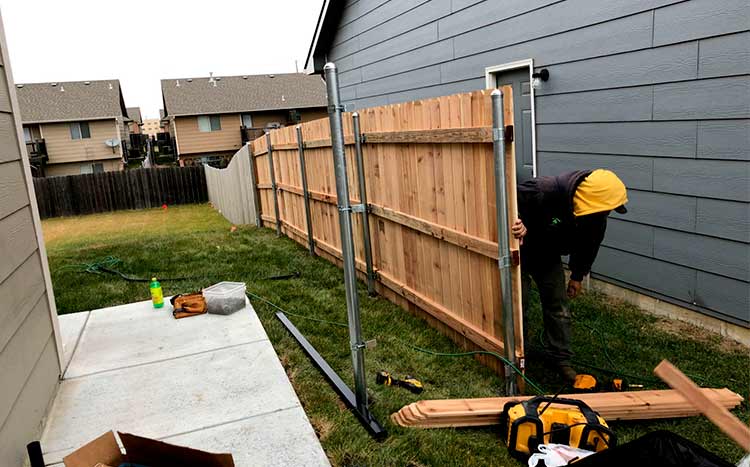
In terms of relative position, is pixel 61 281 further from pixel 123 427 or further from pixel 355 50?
pixel 355 50

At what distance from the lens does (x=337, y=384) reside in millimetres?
3824

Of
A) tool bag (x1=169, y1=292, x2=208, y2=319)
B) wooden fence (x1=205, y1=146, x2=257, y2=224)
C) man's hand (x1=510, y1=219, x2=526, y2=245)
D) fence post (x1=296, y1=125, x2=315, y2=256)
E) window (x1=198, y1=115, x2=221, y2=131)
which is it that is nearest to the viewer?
man's hand (x1=510, y1=219, x2=526, y2=245)

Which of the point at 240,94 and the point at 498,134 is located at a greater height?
the point at 240,94

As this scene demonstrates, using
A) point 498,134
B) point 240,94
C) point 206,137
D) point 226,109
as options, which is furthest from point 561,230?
point 240,94

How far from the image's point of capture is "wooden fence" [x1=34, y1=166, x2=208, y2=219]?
22516mm

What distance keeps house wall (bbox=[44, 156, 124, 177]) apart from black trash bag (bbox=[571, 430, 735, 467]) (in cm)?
3774

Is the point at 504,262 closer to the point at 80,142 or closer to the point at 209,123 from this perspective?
the point at 209,123

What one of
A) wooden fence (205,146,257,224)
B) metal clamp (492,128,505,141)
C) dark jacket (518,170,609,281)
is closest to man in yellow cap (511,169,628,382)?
dark jacket (518,170,609,281)

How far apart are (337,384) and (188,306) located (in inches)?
93.8

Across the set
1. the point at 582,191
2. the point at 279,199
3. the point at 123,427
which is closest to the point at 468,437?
the point at 582,191

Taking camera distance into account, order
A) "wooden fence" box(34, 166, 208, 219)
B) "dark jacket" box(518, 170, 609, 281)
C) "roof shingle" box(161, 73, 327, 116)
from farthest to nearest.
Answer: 1. "roof shingle" box(161, 73, 327, 116)
2. "wooden fence" box(34, 166, 208, 219)
3. "dark jacket" box(518, 170, 609, 281)

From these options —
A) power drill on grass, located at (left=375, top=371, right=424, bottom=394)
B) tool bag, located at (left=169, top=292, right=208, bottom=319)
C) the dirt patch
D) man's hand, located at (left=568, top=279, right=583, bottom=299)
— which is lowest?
the dirt patch

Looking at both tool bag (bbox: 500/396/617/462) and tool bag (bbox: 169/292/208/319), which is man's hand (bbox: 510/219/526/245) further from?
tool bag (bbox: 169/292/208/319)

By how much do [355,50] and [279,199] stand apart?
302cm
